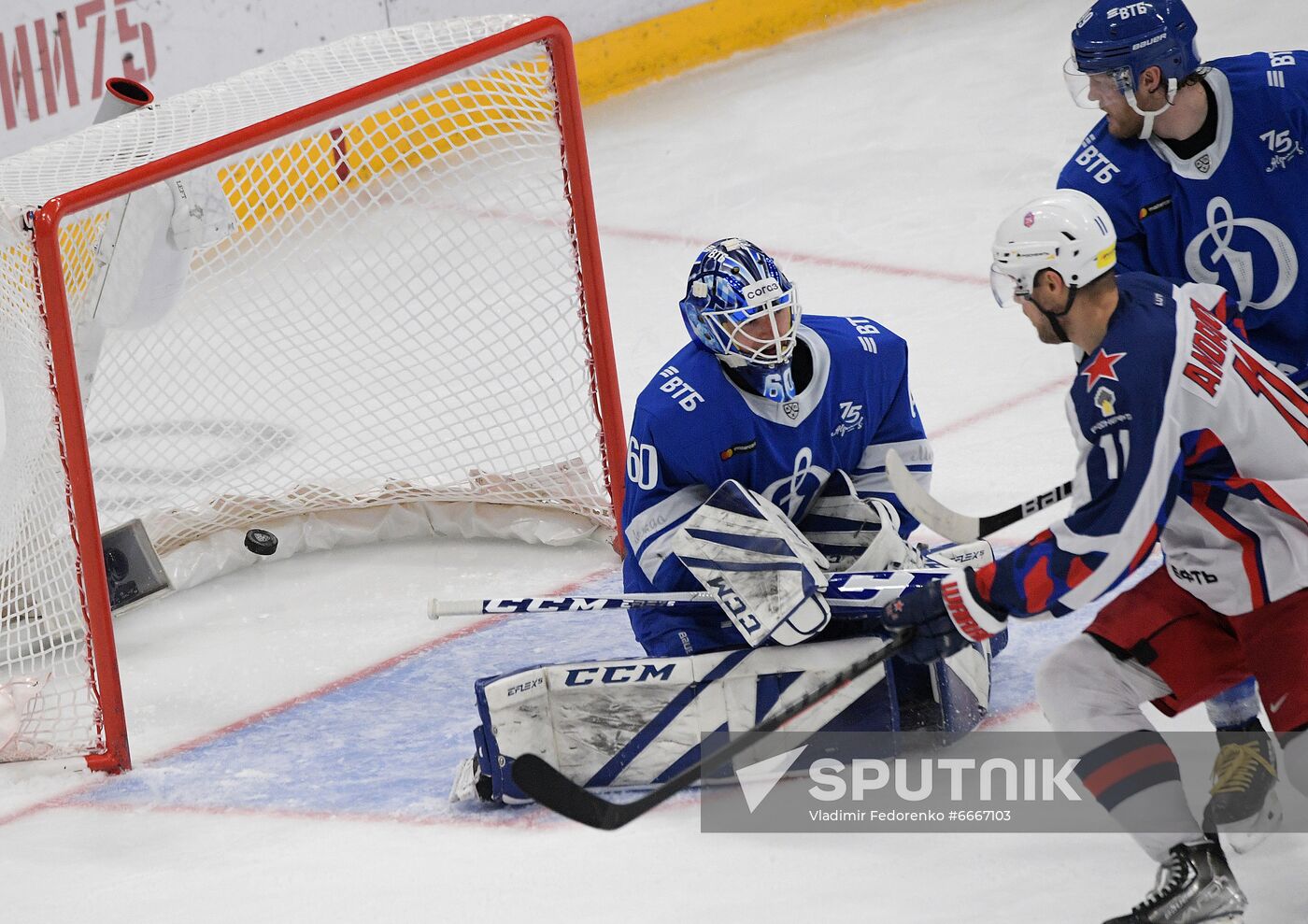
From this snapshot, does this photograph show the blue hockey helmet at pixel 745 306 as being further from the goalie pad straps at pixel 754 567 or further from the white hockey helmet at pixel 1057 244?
the white hockey helmet at pixel 1057 244

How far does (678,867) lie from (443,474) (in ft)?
5.96

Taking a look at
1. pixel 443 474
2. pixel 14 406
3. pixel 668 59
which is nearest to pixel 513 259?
pixel 443 474

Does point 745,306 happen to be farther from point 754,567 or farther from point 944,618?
point 944,618

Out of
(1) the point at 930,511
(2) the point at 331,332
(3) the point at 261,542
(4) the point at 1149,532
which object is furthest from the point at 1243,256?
(2) the point at 331,332

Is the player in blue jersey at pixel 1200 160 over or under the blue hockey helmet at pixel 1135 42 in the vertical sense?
under

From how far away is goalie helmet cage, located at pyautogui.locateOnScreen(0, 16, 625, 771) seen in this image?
364cm

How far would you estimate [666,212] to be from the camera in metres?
6.30

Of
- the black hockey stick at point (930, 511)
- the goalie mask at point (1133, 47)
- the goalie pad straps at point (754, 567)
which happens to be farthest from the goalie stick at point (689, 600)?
the goalie mask at point (1133, 47)

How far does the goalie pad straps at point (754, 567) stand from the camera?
305 centimetres

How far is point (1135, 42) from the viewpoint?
305 centimetres

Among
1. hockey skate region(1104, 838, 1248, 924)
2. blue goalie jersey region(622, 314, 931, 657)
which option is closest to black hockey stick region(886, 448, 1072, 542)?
blue goalie jersey region(622, 314, 931, 657)

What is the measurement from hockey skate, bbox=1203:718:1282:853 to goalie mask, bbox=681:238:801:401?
0.91 metres

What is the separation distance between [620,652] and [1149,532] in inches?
59.0

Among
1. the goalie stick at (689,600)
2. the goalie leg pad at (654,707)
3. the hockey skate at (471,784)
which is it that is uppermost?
the goalie stick at (689,600)
